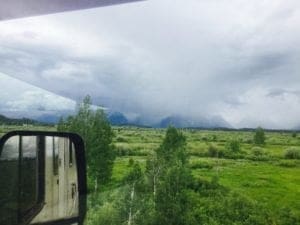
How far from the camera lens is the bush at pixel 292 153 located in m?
5.80

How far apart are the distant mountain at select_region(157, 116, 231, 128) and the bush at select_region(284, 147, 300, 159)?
88 cm

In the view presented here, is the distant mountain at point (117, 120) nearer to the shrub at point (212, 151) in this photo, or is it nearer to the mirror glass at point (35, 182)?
the shrub at point (212, 151)

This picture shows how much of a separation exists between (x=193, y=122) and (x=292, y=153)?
4.13 feet

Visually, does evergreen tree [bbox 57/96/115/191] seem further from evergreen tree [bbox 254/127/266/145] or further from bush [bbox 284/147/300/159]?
bush [bbox 284/147/300/159]

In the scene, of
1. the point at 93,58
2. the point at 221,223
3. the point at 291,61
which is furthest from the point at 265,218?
the point at 93,58

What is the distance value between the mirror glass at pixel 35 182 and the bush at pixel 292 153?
5.61 m

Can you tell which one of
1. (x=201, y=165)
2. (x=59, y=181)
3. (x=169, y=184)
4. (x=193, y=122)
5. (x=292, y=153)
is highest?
(x=193, y=122)

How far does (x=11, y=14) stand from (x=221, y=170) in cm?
547

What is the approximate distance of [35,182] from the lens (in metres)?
0.45

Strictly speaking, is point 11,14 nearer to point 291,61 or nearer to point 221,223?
point 221,223

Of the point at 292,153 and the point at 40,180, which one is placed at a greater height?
the point at 40,180

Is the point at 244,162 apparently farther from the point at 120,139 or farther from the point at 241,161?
the point at 120,139

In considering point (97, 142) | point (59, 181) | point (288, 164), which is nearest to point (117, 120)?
point (97, 142)

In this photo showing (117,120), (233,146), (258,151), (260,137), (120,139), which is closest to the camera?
(117,120)
